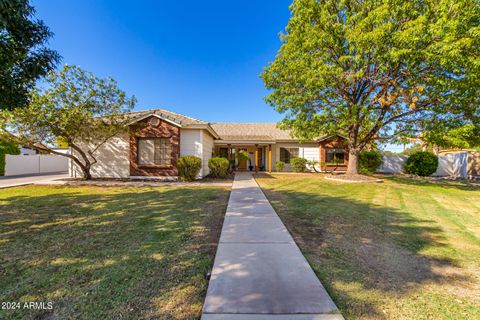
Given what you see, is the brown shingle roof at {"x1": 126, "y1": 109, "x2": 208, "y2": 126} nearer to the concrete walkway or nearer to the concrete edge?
the concrete walkway

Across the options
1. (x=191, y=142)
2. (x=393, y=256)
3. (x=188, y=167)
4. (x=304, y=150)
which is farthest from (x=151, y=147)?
(x=304, y=150)

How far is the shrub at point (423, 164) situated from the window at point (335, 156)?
17.1 ft

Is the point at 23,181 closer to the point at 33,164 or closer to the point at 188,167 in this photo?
the point at 33,164

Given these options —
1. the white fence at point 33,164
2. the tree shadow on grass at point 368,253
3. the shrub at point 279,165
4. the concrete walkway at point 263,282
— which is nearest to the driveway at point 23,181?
the white fence at point 33,164

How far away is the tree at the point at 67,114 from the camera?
9.21 meters

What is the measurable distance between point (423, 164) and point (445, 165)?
4.20 meters

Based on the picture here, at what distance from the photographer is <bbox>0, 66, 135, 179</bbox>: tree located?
9211 mm

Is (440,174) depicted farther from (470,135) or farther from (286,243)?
(286,243)

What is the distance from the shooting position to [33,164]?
16984 mm

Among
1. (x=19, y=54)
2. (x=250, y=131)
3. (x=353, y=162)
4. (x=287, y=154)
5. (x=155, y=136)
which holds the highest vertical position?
(x=250, y=131)

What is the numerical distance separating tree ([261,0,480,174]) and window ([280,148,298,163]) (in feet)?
23.1

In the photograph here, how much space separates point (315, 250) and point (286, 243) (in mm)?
502

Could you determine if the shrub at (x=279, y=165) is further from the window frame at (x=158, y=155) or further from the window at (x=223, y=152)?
the window frame at (x=158, y=155)

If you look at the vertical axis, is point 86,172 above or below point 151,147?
below
